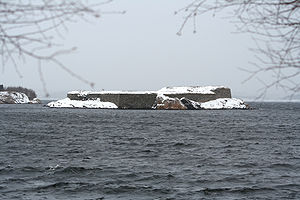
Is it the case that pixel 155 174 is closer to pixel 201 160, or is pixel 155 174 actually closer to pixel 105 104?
pixel 201 160

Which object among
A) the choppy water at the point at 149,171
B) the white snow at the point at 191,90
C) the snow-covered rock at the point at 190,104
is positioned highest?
the white snow at the point at 191,90

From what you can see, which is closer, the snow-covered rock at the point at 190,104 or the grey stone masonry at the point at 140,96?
the snow-covered rock at the point at 190,104

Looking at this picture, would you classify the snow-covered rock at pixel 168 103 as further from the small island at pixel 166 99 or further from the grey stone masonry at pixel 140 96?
the grey stone masonry at pixel 140 96

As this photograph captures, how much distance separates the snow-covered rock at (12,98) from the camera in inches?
6058

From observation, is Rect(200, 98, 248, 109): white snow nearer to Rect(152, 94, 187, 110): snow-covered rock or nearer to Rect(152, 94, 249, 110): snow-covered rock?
Rect(152, 94, 249, 110): snow-covered rock

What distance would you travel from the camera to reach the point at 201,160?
650 inches

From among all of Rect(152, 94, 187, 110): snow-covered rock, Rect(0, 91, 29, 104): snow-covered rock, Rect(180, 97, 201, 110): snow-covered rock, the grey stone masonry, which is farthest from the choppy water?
Rect(0, 91, 29, 104): snow-covered rock

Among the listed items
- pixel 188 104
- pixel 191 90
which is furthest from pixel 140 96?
pixel 191 90

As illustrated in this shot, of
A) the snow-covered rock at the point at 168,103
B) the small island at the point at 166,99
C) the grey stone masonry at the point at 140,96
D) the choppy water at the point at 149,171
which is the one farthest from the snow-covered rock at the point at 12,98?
the choppy water at the point at 149,171

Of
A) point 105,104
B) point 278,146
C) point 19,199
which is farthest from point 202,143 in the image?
point 105,104

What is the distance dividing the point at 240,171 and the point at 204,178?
7.14 feet

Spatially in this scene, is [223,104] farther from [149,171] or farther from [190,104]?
[149,171]

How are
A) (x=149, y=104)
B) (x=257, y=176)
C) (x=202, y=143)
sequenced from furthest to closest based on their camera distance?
(x=149, y=104)
(x=202, y=143)
(x=257, y=176)

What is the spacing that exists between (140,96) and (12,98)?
92112 millimetres
